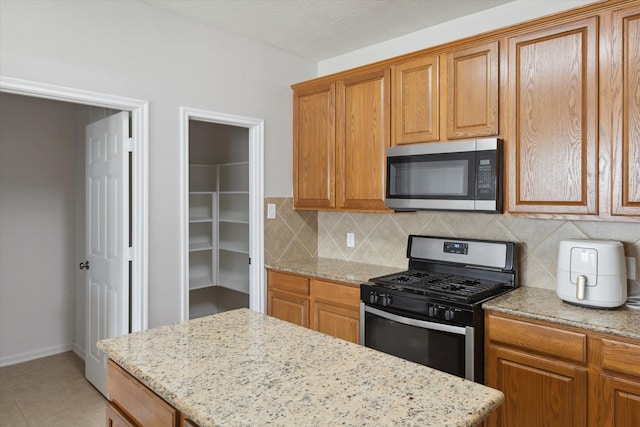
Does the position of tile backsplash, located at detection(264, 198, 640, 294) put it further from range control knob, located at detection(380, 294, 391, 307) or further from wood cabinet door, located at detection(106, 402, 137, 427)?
wood cabinet door, located at detection(106, 402, 137, 427)

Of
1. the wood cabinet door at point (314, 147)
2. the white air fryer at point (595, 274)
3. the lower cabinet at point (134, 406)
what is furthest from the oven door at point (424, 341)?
the lower cabinet at point (134, 406)

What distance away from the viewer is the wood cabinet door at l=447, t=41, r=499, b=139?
2393 mm

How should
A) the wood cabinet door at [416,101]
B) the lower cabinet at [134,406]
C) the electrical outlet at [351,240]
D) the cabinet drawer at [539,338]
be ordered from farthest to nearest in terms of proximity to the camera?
the electrical outlet at [351,240] → the wood cabinet door at [416,101] → the cabinet drawer at [539,338] → the lower cabinet at [134,406]

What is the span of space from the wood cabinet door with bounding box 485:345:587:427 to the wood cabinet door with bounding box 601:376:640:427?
79 millimetres

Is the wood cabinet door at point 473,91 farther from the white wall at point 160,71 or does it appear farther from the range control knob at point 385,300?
the white wall at point 160,71

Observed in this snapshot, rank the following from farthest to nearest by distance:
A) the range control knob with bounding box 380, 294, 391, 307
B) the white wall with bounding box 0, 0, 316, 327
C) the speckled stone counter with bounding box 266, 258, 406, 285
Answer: the speckled stone counter with bounding box 266, 258, 406, 285 → the range control knob with bounding box 380, 294, 391, 307 → the white wall with bounding box 0, 0, 316, 327

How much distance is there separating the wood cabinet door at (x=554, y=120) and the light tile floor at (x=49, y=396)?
2.98 meters

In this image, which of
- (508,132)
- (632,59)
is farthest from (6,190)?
(632,59)

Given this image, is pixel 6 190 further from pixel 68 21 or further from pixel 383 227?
pixel 383 227

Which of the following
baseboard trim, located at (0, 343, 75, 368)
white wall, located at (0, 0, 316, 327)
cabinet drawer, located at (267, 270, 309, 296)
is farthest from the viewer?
baseboard trim, located at (0, 343, 75, 368)

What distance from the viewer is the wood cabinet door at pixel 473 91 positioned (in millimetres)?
2393

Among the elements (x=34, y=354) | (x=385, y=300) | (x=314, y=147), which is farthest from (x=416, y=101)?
(x=34, y=354)

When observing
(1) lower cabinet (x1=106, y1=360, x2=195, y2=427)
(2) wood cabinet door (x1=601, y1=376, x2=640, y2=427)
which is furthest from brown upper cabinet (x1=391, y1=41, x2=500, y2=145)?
(1) lower cabinet (x1=106, y1=360, x2=195, y2=427)

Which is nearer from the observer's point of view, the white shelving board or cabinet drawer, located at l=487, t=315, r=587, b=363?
cabinet drawer, located at l=487, t=315, r=587, b=363
